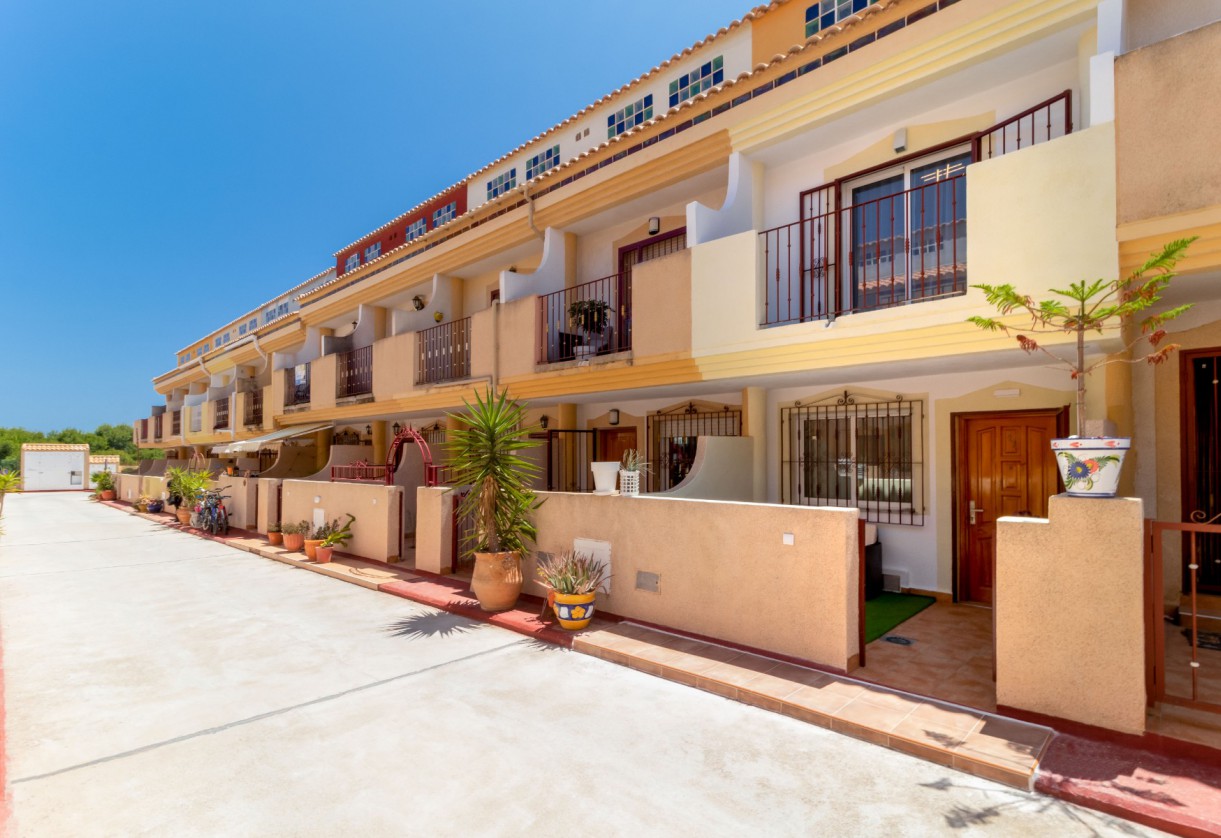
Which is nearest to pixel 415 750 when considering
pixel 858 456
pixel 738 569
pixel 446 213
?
pixel 738 569

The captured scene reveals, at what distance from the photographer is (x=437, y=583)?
11086 millimetres

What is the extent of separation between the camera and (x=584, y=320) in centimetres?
1132

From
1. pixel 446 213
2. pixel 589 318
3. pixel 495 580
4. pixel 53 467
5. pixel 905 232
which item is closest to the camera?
pixel 905 232

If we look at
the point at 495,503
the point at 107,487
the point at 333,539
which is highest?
the point at 495,503

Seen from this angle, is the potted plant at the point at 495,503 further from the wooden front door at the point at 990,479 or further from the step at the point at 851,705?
the wooden front door at the point at 990,479

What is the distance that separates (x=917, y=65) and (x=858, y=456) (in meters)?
5.50

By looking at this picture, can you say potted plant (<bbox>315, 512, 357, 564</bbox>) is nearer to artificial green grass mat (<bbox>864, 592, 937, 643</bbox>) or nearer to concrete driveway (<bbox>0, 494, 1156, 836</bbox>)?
concrete driveway (<bbox>0, 494, 1156, 836</bbox>)

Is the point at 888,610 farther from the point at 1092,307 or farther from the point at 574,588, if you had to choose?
the point at 1092,307

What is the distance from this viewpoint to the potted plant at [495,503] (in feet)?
30.0

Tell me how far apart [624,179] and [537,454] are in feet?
20.6

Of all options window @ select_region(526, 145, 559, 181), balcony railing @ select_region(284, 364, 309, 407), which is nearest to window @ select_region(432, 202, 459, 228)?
window @ select_region(526, 145, 559, 181)

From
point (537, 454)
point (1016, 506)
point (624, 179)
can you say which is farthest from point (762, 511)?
point (537, 454)

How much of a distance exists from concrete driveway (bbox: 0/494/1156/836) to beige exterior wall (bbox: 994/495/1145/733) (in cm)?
114

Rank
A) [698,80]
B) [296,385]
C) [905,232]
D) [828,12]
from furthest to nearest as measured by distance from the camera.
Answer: [296,385]
[698,80]
[828,12]
[905,232]
